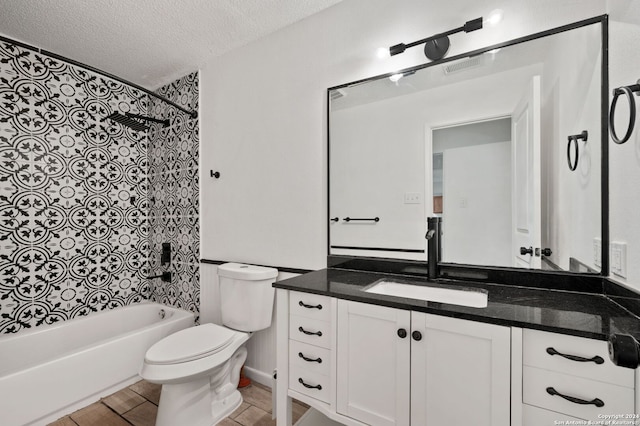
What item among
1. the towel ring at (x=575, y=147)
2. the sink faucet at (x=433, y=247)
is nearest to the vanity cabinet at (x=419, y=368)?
the sink faucet at (x=433, y=247)

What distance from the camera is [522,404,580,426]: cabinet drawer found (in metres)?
0.87

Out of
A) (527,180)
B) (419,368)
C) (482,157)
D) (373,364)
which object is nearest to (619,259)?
(527,180)

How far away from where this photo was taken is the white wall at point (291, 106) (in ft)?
5.03

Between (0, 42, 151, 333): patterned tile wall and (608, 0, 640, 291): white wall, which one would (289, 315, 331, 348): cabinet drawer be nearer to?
(608, 0, 640, 291): white wall

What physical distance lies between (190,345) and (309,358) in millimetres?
772

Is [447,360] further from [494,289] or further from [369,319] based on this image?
[494,289]

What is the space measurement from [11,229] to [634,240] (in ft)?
11.1

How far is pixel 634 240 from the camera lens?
38.0 inches

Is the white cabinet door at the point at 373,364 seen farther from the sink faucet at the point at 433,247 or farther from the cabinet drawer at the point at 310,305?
the sink faucet at the point at 433,247

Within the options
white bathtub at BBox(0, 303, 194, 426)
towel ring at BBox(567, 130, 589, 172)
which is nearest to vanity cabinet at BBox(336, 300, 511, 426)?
towel ring at BBox(567, 130, 589, 172)

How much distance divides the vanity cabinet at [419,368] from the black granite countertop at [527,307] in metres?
0.03

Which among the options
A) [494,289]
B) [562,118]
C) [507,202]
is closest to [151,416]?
[494,289]

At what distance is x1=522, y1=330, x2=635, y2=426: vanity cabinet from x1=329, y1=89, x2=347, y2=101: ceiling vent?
1.49 metres

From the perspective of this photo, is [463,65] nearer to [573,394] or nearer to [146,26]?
[573,394]
